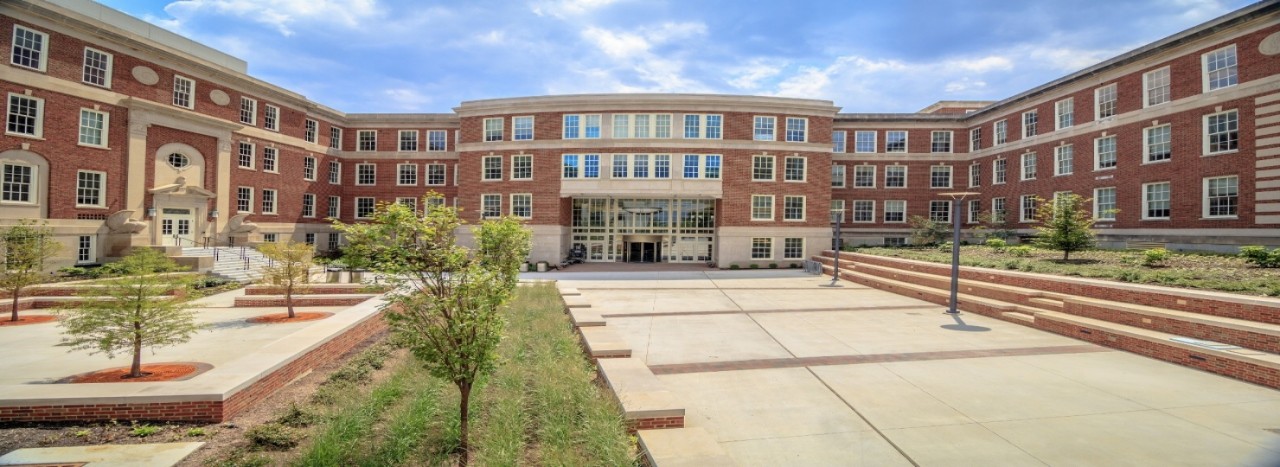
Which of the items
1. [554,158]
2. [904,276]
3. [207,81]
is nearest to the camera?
[904,276]

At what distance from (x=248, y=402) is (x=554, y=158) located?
27.3 meters

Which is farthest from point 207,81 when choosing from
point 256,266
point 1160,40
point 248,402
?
point 1160,40

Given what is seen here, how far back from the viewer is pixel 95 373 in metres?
8.14

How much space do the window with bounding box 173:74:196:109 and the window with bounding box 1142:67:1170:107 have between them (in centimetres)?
4962

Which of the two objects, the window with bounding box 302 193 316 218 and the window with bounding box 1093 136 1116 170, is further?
the window with bounding box 302 193 316 218

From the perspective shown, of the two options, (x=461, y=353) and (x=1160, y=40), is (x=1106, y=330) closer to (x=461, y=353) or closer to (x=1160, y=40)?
(x=461, y=353)

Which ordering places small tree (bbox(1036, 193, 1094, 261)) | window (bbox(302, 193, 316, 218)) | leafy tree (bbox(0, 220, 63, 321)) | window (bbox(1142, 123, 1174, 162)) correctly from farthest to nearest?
window (bbox(302, 193, 316, 218)) → window (bbox(1142, 123, 1174, 162)) → small tree (bbox(1036, 193, 1094, 261)) → leafy tree (bbox(0, 220, 63, 321))

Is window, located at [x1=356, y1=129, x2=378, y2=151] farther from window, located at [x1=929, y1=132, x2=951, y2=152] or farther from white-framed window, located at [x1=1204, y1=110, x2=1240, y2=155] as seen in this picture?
white-framed window, located at [x1=1204, y1=110, x2=1240, y2=155]

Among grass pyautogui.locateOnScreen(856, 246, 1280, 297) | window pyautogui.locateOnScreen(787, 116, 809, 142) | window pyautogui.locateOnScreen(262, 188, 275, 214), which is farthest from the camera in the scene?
Answer: window pyautogui.locateOnScreen(787, 116, 809, 142)

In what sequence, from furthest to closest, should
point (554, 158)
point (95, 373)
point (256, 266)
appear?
point (554, 158), point (256, 266), point (95, 373)

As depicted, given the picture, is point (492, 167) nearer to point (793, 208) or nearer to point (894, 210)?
point (793, 208)

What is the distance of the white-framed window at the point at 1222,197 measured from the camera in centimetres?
2062

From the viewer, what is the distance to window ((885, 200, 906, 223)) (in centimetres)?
3722

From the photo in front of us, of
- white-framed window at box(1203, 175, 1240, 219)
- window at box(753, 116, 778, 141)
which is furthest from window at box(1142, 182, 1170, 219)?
window at box(753, 116, 778, 141)
